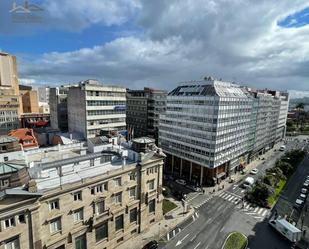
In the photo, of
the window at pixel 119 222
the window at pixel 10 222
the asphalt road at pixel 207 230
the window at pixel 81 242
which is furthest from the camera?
the asphalt road at pixel 207 230

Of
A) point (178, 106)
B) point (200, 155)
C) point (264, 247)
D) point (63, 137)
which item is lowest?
point (264, 247)

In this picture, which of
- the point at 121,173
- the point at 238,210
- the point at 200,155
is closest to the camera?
the point at 121,173

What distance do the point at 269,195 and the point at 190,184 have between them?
1020 inches

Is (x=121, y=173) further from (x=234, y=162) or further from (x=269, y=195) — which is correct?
(x=234, y=162)

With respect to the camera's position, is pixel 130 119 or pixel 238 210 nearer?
pixel 238 210

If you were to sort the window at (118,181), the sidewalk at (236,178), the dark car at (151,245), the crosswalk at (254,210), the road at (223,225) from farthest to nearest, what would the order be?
the sidewalk at (236,178) < the crosswalk at (254,210) < the road at (223,225) < the dark car at (151,245) < the window at (118,181)

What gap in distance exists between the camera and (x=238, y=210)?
57.9m

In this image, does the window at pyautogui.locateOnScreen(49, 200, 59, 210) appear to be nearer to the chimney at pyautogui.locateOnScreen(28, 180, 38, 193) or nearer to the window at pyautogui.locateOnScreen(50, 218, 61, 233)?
the window at pyautogui.locateOnScreen(50, 218, 61, 233)

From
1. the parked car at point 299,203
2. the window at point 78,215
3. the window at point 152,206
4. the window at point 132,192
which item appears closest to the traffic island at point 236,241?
the window at point 152,206

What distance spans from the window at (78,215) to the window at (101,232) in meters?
5.00

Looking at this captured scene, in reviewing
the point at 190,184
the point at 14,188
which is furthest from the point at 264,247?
the point at 14,188

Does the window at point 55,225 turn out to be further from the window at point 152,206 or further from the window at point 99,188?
the window at point 152,206

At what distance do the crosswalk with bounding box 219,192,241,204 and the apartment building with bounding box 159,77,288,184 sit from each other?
6.44 m

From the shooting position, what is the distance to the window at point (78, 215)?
33.8 m
